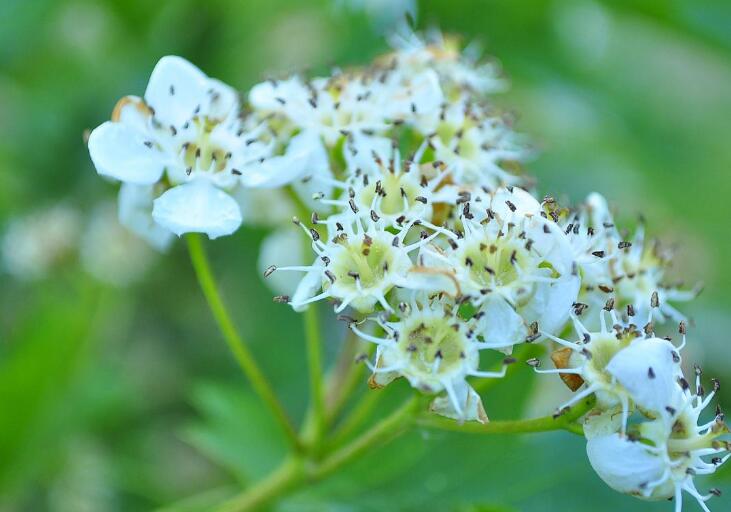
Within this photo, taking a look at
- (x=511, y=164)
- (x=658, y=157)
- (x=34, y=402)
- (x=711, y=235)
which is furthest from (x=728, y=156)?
(x=34, y=402)

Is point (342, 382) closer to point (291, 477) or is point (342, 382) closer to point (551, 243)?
point (291, 477)

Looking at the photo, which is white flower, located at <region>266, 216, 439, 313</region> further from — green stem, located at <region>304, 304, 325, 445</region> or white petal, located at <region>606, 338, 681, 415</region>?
white petal, located at <region>606, 338, 681, 415</region>

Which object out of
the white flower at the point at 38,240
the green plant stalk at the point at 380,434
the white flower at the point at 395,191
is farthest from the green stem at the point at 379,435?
the white flower at the point at 38,240

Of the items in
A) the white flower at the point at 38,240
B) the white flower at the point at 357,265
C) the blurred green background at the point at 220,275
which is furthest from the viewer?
the white flower at the point at 38,240

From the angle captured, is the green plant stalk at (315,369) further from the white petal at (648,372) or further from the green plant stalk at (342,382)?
the white petal at (648,372)

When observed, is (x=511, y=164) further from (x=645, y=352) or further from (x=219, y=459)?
(x=219, y=459)

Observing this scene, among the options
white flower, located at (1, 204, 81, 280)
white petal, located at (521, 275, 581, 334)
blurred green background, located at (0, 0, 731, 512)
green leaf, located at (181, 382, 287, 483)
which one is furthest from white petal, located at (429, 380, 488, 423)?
white flower, located at (1, 204, 81, 280)
